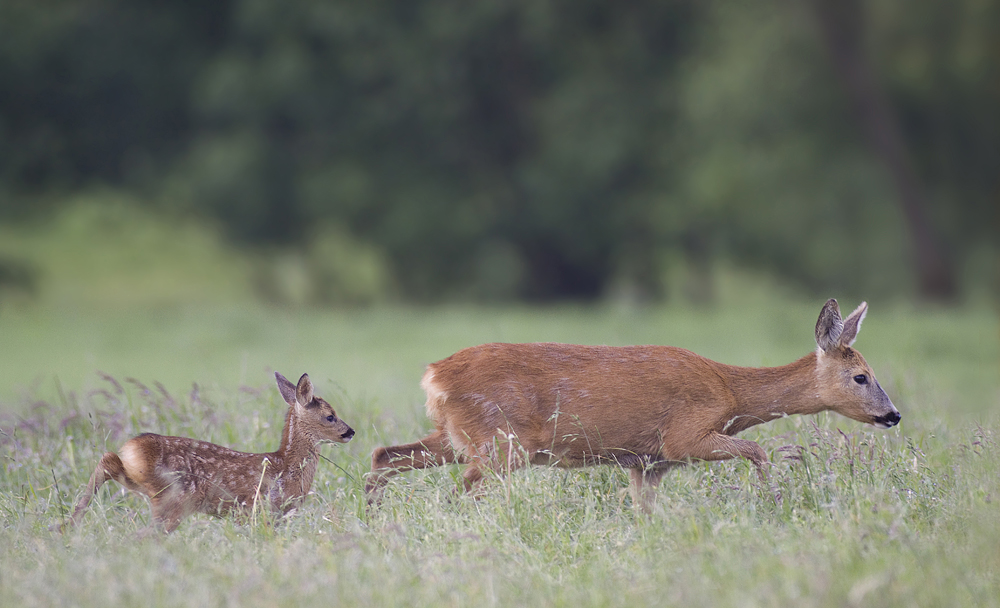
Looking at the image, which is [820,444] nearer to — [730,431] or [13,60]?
[730,431]

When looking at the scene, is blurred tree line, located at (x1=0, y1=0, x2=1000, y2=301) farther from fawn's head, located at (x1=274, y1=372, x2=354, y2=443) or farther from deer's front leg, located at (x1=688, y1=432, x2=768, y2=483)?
fawn's head, located at (x1=274, y1=372, x2=354, y2=443)

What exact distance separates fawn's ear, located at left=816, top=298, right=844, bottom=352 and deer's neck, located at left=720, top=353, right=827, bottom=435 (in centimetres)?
11

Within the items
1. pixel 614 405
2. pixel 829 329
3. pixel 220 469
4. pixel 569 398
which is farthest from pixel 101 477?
pixel 829 329

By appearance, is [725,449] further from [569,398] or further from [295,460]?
[295,460]

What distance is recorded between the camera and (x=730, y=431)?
5363mm

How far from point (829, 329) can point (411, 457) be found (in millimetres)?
2103

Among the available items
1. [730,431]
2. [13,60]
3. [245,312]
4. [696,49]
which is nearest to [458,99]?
[696,49]

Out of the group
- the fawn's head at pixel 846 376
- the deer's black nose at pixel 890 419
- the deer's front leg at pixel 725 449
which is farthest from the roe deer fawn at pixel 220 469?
the deer's black nose at pixel 890 419

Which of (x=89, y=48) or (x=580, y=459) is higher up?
(x=89, y=48)

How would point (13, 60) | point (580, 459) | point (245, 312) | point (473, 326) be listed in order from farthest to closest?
point (13, 60) < point (245, 312) < point (473, 326) < point (580, 459)

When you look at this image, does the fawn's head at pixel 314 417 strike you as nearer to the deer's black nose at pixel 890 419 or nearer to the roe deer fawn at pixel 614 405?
the roe deer fawn at pixel 614 405

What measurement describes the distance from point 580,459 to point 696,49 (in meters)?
18.0

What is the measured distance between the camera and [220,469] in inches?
199

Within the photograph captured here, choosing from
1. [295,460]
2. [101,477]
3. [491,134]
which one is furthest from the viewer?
[491,134]
